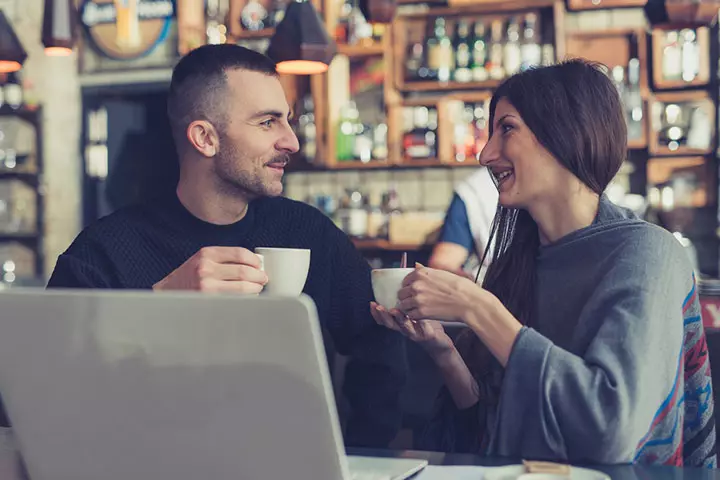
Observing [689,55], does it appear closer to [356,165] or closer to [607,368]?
[356,165]

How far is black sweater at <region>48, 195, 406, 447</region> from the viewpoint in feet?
5.22

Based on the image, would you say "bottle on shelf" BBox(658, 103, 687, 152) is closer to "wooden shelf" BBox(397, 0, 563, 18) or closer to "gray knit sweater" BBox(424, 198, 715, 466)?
"wooden shelf" BBox(397, 0, 563, 18)

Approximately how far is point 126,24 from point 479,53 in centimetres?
250

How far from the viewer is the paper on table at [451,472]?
3.10 ft

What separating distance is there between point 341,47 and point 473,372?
11.9 feet

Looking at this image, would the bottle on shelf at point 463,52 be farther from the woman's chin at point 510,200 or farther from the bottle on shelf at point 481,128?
the woman's chin at point 510,200

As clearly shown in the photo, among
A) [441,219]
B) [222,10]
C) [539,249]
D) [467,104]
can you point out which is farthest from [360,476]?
[222,10]

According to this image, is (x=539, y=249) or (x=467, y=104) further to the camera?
(x=467, y=104)

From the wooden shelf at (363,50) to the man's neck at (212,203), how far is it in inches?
127

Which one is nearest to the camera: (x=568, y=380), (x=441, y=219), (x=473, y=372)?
(x=568, y=380)

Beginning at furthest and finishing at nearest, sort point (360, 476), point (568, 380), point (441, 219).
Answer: point (441, 219)
point (568, 380)
point (360, 476)

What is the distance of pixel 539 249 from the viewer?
1518 mm

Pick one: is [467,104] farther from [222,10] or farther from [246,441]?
[246,441]

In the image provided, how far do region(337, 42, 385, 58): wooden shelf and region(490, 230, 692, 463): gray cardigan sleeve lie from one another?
148 inches
